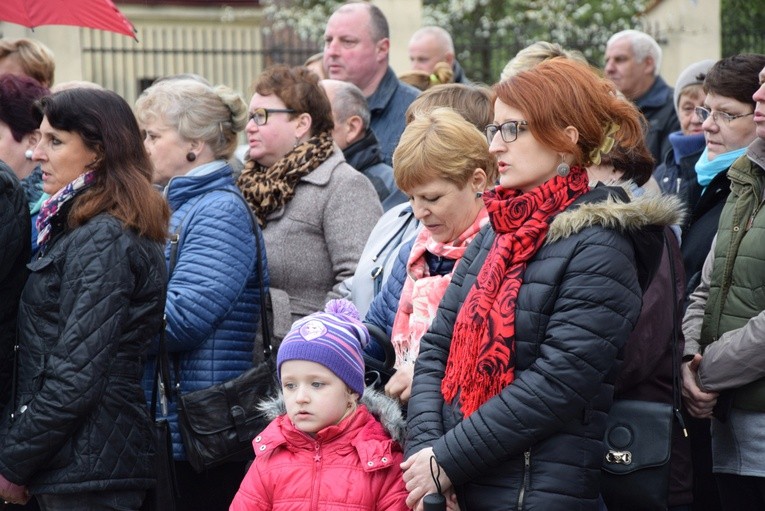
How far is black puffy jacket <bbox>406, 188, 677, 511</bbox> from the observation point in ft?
11.0

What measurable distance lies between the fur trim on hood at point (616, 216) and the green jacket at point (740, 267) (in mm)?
855

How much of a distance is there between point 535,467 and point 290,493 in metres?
0.88

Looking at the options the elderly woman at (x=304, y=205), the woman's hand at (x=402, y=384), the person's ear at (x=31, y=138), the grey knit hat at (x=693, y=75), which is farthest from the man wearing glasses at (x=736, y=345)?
the person's ear at (x=31, y=138)

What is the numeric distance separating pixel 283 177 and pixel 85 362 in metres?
1.62

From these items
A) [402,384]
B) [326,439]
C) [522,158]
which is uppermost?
[522,158]

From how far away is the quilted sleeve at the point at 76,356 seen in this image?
400cm

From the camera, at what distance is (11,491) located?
13.5 ft

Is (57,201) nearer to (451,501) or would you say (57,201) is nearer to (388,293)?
(388,293)

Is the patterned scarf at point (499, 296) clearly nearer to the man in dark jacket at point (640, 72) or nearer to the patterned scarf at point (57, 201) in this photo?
the patterned scarf at point (57, 201)

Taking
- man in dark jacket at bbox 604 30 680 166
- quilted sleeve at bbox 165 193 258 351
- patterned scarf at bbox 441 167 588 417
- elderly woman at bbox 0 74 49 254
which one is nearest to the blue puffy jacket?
quilted sleeve at bbox 165 193 258 351

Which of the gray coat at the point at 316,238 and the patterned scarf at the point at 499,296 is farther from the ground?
the patterned scarf at the point at 499,296

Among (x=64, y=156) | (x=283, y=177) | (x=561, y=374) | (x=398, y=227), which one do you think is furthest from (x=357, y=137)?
(x=561, y=374)

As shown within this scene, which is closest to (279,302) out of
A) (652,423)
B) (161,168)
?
(161,168)

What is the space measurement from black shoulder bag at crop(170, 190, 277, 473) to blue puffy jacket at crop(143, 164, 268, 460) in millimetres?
89
